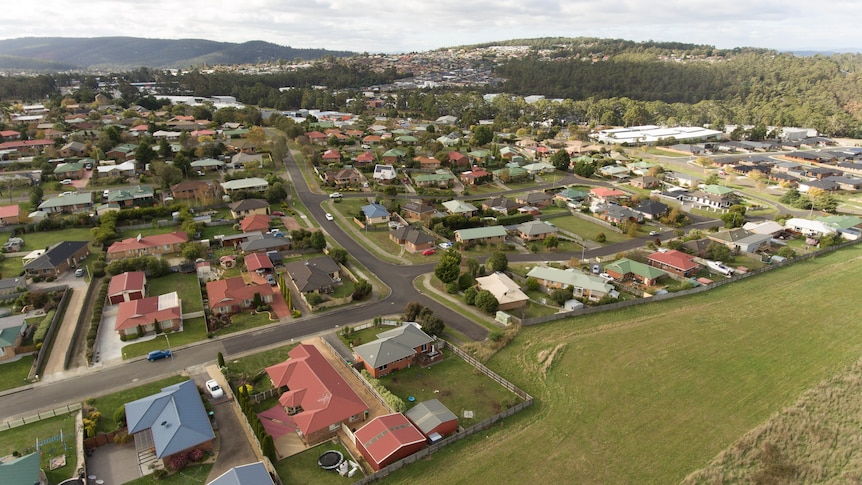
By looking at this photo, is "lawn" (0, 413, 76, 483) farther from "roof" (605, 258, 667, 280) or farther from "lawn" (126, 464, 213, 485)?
"roof" (605, 258, 667, 280)

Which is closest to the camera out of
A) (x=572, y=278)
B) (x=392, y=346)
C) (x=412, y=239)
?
(x=392, y=346)

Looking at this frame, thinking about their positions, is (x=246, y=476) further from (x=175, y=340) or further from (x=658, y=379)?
(x=658, y=379)

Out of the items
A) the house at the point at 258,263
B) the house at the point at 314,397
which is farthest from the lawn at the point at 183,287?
the house at the point at 314,397

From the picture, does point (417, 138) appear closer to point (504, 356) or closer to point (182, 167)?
point (182, 167)

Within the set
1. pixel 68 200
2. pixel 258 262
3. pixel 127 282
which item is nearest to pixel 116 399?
pixel 127 282

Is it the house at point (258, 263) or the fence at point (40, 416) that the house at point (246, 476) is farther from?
the house at point (258, 263)

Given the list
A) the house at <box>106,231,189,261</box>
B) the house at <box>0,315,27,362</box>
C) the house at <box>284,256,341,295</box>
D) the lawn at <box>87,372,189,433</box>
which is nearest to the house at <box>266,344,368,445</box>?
the lawn at <box>87,372,189,433</box>

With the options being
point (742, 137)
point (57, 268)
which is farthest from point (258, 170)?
point (742, 137)
